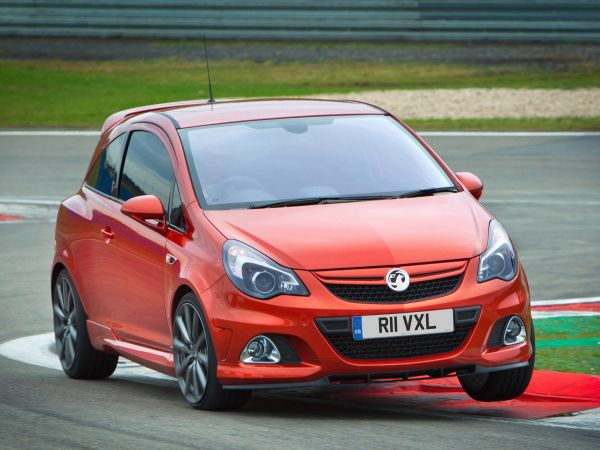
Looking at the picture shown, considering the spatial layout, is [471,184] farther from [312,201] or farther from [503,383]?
[503,383]

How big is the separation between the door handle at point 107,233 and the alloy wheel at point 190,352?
43.9 inches

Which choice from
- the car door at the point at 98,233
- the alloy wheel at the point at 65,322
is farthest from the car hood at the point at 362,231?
the alloy wheel at the point at 65,322

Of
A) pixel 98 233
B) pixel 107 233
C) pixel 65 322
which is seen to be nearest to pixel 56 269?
pixel 65 322

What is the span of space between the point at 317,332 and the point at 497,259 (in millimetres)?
993

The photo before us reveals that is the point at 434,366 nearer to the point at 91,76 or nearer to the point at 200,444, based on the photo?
the point at 200,444

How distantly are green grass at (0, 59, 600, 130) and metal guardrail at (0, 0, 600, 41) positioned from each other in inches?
49.8

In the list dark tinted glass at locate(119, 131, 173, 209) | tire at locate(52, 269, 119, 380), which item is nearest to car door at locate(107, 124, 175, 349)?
dark tinted glass at locate(119, 131, 173, 209)

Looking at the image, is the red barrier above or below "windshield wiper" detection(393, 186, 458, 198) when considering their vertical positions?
below

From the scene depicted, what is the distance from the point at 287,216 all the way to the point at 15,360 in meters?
2.82

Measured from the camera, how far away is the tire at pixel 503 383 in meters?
7.71

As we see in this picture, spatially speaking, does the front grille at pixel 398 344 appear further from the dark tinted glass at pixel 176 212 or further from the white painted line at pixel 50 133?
the white painted line at pixel 50 133

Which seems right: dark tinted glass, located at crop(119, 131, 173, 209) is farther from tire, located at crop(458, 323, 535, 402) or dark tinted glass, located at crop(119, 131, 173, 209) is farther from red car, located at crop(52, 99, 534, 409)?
tire, located at crop(458, 323, 535, 402)

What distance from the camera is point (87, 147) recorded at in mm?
25141

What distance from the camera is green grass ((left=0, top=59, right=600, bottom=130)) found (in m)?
31.3
